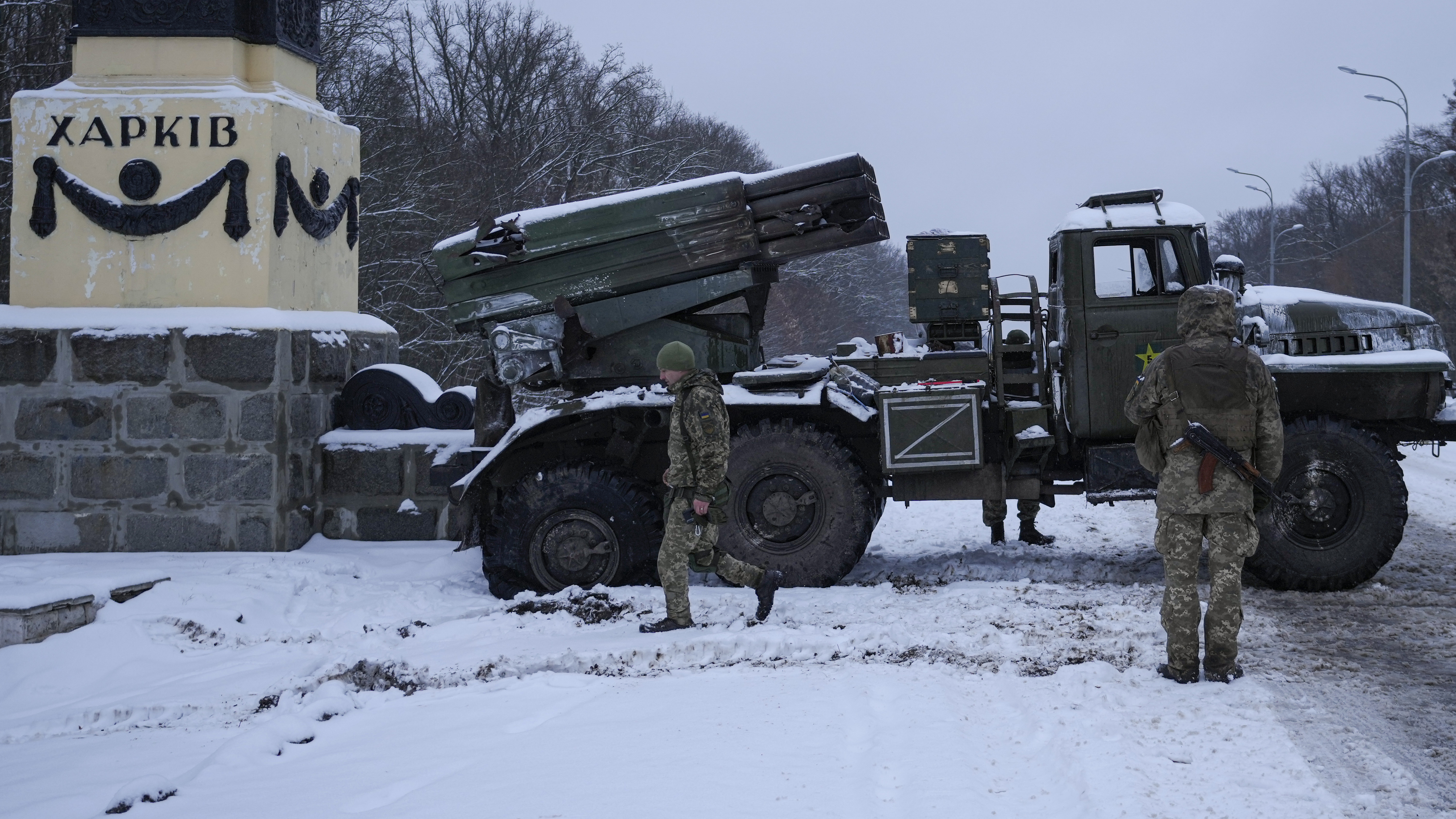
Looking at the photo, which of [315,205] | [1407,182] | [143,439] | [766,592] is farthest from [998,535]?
[1407,182]

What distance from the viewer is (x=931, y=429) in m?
7.47

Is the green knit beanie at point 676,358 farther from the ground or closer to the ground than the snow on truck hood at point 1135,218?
closer to the ground

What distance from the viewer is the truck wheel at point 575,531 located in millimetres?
7516

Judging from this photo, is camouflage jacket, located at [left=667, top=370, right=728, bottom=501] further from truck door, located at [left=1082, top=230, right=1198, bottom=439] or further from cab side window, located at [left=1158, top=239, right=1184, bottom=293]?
cab side window, located at [left=1158, top=239, right=1184, bottom=293]

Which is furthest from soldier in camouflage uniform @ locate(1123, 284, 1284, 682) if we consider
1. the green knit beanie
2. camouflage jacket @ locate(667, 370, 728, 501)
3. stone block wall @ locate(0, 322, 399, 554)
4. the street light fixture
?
the street light fixture

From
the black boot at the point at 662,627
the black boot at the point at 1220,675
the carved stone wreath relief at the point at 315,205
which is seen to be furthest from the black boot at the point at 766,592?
the carved stone wreath relief at the point at 315,205

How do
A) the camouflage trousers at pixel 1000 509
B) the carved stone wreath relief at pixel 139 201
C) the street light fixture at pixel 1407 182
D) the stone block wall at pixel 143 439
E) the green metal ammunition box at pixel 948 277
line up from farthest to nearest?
1. the street light fixture at pixel 1407 182
2. the green metal ammunition box at pixel 948 277
3. the carved stone wreath relief at pixel 139 201
4. the stone block wall at pixel 143 439
5. the camouflage trousers at pixel 1000 509

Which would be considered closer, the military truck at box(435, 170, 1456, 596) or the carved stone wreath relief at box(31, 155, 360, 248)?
the military truck at box(435, 170, 1456, 596)

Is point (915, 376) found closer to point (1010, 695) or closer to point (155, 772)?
point (1010, 695)

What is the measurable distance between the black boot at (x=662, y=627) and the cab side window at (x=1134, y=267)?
3.56 m

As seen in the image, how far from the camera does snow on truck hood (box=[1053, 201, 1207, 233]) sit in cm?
783

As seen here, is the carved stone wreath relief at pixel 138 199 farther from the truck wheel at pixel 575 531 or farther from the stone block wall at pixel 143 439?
the truck wheel at pixel 575 531

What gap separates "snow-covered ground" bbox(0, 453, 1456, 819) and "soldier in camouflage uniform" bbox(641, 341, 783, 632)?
0.66ft

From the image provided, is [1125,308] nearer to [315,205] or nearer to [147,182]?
[315,205]
